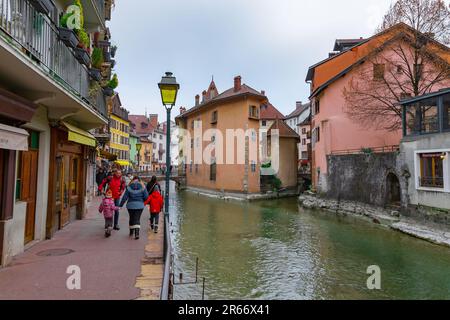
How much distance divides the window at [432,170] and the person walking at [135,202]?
13.5m

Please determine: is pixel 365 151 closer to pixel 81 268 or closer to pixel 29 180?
pixel 29 180

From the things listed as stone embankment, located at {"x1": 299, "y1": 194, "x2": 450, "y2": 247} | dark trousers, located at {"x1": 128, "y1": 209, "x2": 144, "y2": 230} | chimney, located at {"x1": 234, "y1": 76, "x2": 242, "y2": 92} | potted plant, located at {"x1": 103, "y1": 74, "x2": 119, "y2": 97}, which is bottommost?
stone embankment, located at {"x1": 299, "y1": 194, "x2": 450, "y2": 247}

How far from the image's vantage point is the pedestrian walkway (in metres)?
4.63

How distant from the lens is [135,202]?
8.40m

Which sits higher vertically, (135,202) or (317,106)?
(317,106)

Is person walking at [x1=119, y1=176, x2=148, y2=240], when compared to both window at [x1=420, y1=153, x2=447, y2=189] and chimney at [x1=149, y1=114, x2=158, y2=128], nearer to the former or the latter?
window at [x1=420, y1=153, x2=447, y2=189]

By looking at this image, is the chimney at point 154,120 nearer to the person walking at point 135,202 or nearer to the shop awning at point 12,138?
the person walking at point 135,202

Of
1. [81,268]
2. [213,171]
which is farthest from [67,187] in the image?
[213,171]

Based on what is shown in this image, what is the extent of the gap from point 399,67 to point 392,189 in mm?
8461

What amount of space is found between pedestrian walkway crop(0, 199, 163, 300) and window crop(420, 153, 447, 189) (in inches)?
538

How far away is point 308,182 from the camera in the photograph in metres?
40.2

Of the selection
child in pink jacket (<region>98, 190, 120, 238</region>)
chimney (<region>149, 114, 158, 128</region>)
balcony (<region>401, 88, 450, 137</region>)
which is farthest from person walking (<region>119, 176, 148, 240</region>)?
chimney (<region>149, 114, 158, 128</region>)

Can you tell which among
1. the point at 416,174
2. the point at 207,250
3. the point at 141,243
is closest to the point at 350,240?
the point at 416,174

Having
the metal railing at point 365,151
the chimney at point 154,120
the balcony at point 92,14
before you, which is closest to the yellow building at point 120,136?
the chimney at point 154,120
